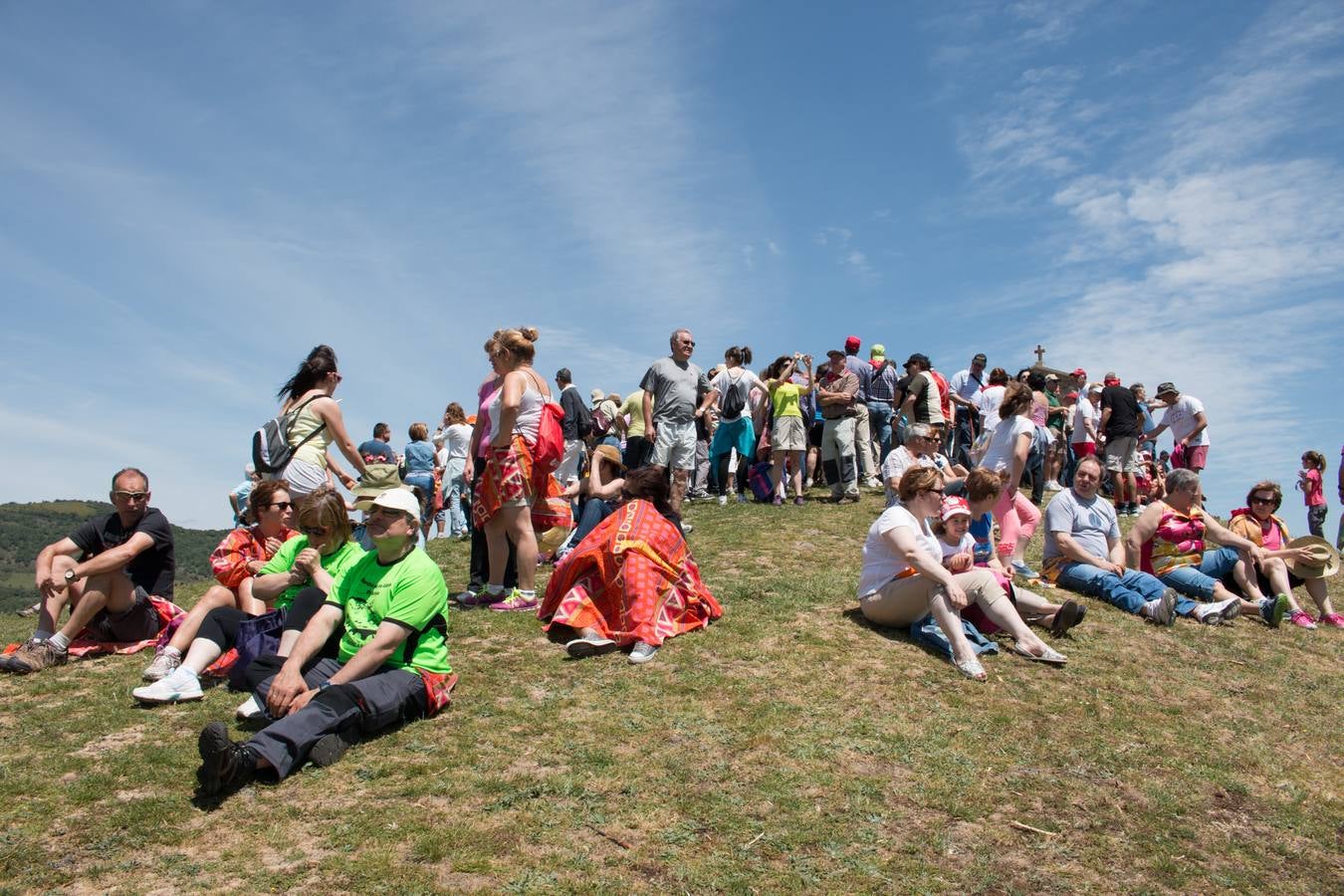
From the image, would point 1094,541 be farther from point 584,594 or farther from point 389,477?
point 389,477

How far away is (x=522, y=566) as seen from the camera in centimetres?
757

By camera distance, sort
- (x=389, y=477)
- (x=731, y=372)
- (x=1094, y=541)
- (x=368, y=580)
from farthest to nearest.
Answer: (x=731, y=372) < (x=1094, y=541) < (x=389, y=477) < (x=368, y=580)

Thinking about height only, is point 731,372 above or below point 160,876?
above

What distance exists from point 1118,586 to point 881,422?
6101 millimetres

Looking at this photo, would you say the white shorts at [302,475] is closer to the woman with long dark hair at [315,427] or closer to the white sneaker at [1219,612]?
the woman with long dark hair at [315,427]

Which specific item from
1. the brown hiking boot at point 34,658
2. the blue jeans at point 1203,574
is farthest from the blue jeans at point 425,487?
the blue jeans at point 1203,574

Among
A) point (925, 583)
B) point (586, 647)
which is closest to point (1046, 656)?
point (925, 583)

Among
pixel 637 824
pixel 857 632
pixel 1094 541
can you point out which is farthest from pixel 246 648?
pixel 1094 541

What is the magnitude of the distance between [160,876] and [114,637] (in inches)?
144

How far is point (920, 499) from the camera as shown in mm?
6957

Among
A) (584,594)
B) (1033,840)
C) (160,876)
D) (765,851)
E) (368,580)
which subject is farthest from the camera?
(584,594)

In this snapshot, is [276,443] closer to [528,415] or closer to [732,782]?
[528,415]

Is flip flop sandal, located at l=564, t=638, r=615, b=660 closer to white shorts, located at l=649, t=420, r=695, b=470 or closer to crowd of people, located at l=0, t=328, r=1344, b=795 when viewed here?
crowd of people, located at l=0, t=328, r=1344, b=795

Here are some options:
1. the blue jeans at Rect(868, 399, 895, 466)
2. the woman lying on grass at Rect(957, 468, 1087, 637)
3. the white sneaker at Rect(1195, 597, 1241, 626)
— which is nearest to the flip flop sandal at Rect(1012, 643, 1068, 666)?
the woman lying on grass at Rect(957, 468, 1087, 637)
